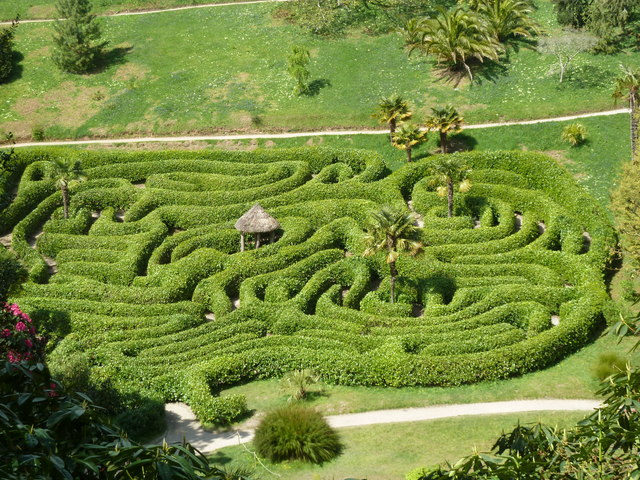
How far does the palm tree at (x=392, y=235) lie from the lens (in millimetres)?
38750

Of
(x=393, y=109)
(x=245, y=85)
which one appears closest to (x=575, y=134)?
(x=393, y=109)

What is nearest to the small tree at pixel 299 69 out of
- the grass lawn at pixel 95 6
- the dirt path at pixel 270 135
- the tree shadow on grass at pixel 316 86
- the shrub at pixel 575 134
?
the tree shadow on grass at pixel 316 86

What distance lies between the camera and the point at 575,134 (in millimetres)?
53625

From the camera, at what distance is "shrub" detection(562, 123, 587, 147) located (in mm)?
53625

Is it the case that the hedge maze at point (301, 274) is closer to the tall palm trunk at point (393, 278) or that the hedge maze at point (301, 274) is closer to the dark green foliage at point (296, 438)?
the tall palm trunk at point (393, 278)

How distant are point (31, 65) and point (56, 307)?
41947mm

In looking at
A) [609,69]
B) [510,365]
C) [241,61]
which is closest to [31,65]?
[241,61]

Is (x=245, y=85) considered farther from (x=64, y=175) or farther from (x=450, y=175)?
(x=450, y=175)

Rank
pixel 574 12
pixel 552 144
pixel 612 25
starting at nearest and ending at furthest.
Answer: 1. pixel 552 144
2. pixel 612 25
3. pixel 574 12

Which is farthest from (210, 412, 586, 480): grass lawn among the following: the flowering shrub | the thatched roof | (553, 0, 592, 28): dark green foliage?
(553, 0, 592, 28): dark green foliage

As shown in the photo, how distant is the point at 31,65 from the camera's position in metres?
74.2

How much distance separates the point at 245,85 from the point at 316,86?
6.85 metres

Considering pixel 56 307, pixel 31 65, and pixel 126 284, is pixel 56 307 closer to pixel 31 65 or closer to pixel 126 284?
pixel 126 284

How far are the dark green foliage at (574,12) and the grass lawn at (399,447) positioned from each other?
46367 millimetres
